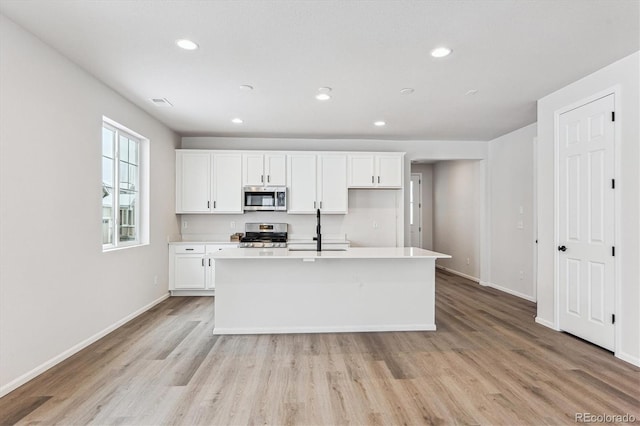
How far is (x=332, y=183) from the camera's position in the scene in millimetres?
5629

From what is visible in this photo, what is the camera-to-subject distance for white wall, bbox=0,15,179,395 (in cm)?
236

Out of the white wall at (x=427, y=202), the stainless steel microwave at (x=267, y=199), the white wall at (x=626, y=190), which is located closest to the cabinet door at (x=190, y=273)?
the stainless steel microwave at (x=267, y=199)

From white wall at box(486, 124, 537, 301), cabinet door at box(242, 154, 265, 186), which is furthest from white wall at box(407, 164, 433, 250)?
cabinet door at box(242, 154, 265, 186)

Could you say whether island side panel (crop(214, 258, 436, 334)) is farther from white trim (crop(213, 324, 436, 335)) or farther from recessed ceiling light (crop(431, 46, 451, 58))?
recessed ceiling light (crop(431, 46, 451, 58))

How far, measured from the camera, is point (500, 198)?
5.83 m

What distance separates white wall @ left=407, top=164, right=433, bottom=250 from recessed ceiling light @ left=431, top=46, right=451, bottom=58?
565cm

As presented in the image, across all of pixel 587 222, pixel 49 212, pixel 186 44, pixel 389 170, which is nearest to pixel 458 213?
pixel 389 170

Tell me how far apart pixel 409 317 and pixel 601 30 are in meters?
3.00

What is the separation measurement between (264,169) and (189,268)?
195 centimetres

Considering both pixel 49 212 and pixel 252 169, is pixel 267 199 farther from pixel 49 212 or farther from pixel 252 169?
pixel 49 212

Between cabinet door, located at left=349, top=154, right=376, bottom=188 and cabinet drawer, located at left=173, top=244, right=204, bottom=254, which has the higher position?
cabinet door, located at left=349, top=154, right=376, bottom=188

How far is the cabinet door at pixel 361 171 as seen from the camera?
5.66 m

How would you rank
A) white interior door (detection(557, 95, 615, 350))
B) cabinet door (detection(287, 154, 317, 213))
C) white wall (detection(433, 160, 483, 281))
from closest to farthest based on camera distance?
white interior door (detection(557, 95, 615, 350)), cabinet door (detection(287, 154, 317, 213)), white wall (detection(433, 160, 483, 281))

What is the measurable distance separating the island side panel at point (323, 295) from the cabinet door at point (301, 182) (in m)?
2.04
